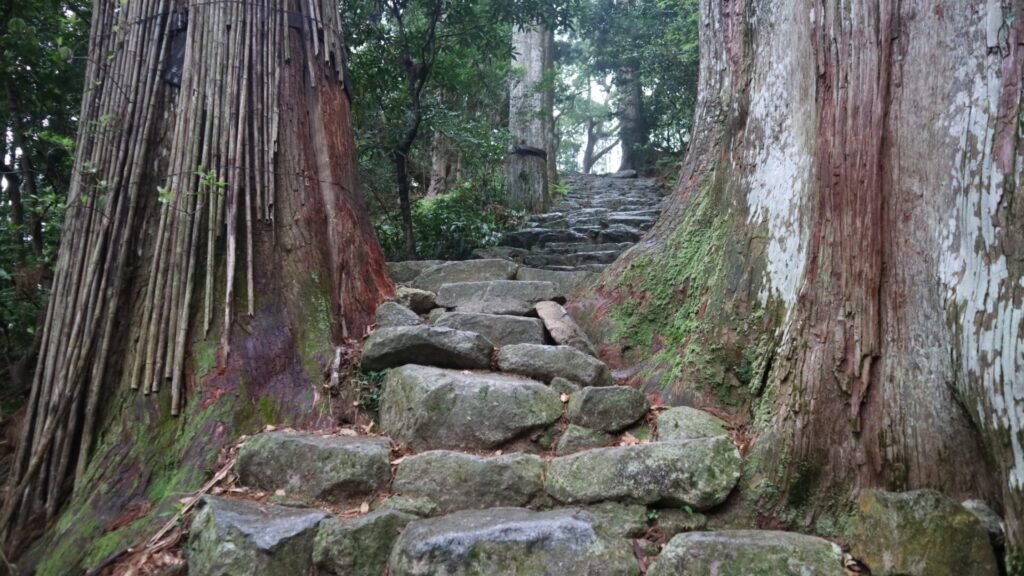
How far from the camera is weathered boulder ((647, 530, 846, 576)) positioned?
1.99 m

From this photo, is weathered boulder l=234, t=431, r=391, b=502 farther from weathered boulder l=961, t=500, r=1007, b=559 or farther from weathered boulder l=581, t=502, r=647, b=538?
weathered boulder l=961, t=500, r=1007, b=559

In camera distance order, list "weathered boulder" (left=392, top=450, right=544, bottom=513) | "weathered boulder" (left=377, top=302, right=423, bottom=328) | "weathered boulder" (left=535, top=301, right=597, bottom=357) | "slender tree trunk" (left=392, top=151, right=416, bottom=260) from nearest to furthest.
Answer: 1. "weathered boulder" (left=392, top=450, right=544, bottom=513)
2. "weathered boulder" (left=377, top=302, right=423, bottom=328)
3. "weathered boulder" (left=535, top=301, right=597, bottom=357)
4. "slender tree trunk" (left=392, top=151, right=416, bottom=260)

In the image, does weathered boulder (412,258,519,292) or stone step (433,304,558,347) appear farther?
weathered boulder (412,258,519,292)

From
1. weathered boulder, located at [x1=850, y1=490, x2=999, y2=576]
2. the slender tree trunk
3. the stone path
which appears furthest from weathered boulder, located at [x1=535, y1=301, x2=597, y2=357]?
the slender tree trunk

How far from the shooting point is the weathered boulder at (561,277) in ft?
15.4

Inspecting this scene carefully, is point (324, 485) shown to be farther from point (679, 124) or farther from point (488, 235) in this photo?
point (679, 124)

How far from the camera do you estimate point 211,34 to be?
11.3ft

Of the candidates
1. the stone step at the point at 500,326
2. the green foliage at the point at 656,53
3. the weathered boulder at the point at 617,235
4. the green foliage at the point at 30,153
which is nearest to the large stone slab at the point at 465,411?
the stone step at the point at 500,326

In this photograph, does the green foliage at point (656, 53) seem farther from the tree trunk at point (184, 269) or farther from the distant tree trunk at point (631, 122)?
the tree trunk at point (184, 269)

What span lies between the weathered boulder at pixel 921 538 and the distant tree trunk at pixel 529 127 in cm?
680

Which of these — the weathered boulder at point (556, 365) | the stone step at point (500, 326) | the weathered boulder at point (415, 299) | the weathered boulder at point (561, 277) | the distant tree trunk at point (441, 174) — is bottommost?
the weathered boulder at point (556, 365)

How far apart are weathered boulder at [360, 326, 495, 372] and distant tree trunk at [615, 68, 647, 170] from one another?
40.2 ft

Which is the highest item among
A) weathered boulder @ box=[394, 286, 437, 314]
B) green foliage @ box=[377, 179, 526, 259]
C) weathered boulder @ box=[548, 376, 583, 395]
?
green foliage @ box=[377, 179, 526, 259]

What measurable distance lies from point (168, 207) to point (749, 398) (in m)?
2.82
